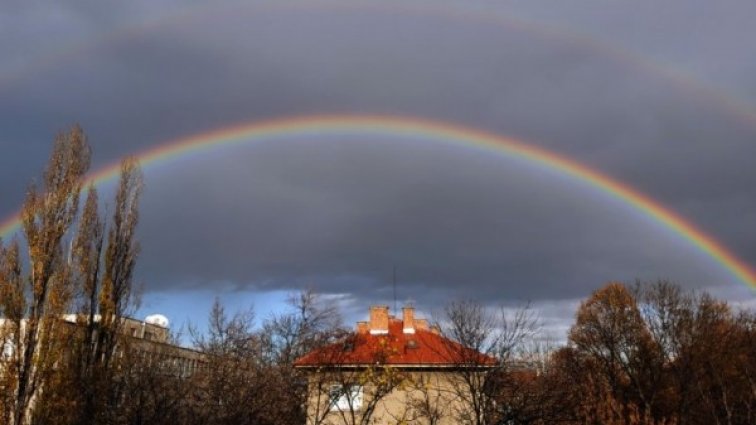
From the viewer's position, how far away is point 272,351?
2703 centimetres

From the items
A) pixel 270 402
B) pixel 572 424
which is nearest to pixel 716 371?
pixel 572 424

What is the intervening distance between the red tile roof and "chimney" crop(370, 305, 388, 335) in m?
0.76

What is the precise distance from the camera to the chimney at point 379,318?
117ft

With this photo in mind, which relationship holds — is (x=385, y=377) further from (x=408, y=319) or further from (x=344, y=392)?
(x=408, y=319)

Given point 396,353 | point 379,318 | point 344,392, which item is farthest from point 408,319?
point 344,392

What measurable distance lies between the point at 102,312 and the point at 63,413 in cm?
617

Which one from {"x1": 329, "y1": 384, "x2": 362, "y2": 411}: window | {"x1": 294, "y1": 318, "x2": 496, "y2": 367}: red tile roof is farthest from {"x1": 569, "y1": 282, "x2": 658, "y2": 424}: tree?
{"x1": 329, "y1": 384, "x2": 362, "y2": 411}: window

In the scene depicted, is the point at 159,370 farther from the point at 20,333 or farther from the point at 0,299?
the point at 0,299

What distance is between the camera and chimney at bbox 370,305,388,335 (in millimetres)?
35569

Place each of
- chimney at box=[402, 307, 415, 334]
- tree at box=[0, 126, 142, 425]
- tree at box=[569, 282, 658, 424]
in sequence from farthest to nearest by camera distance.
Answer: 1. tree at box=[569, 282, 658, 424]
2. chimney at box=[402, 307, 415, 334]
3. tree at box=[0, 126, 142, 425]

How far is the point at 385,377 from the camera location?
22391mm

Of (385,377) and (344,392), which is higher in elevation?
(385,377)

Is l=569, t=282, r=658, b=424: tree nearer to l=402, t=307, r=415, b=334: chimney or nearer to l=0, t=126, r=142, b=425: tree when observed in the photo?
l=402, t=307, r=415, b=334: chimney

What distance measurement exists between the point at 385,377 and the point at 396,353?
3325mm
